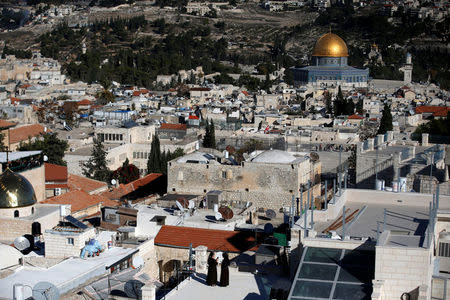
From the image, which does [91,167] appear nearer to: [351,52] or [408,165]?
[408,165]

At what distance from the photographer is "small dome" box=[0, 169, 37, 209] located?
47.1 ft

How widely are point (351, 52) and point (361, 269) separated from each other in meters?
73.6

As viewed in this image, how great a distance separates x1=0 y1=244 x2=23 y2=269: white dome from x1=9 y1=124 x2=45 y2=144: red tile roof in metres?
22.5

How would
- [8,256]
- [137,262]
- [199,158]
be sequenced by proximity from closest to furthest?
[137,262]
[8,256]
[199,158]

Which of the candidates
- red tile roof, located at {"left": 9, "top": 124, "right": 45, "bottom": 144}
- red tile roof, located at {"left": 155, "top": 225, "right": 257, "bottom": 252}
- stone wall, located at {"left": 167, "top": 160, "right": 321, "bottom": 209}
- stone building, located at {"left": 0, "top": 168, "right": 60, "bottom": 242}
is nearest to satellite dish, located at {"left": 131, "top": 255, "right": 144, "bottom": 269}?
red tile roof, located at {"left": 155, "top": 225, "right": 257, "bottom": 252}

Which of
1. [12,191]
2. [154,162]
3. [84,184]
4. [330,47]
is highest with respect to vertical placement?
[330,47]

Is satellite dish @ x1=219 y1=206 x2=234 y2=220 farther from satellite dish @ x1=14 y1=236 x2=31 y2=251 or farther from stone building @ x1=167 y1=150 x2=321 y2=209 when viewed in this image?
stone building @ x1=167 y1=150 x2=321 y2=209

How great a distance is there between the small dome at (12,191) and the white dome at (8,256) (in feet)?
8.06

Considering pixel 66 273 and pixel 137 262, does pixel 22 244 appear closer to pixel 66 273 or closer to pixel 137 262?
pixel 66 273

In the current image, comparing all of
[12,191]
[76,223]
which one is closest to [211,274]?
[76,223]

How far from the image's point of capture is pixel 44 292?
360 inches

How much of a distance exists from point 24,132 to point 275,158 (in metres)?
17.6

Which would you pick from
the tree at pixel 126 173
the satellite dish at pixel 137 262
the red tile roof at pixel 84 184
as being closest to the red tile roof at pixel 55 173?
the red tile roof at pixel 84 184

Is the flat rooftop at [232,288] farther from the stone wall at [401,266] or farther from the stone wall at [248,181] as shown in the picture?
the stone wall at [248,181]
